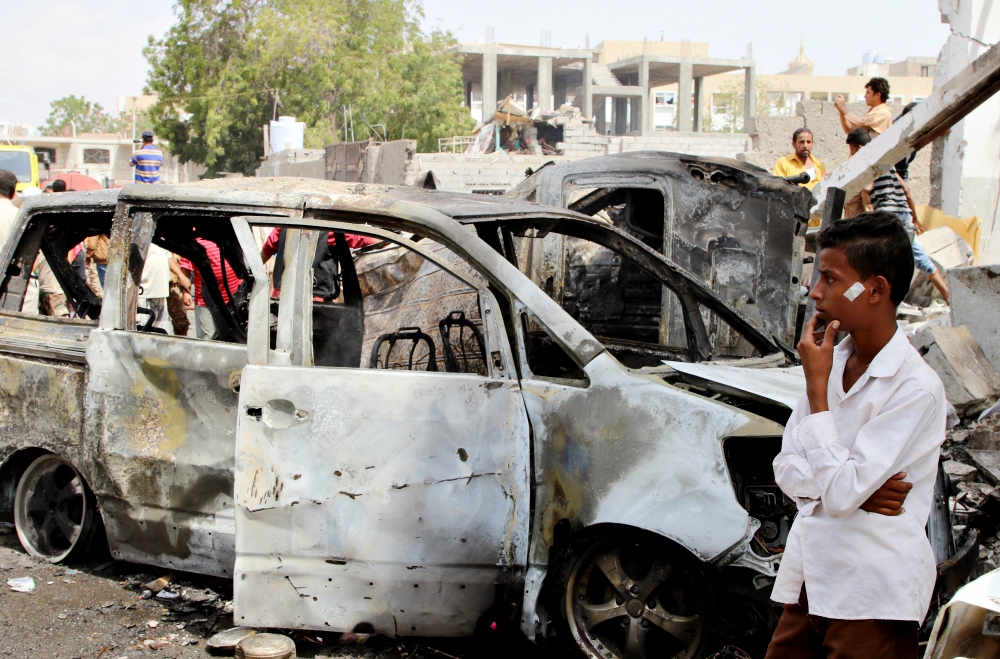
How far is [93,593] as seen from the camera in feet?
12.5

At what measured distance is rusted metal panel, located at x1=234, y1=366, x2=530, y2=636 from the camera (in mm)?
2996

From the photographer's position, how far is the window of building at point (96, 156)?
194ft

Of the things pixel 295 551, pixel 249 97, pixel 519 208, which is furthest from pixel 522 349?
pixel 249 97

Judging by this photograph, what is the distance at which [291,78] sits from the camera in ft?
108

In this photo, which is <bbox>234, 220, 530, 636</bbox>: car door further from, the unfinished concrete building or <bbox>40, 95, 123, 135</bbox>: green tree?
<bbox>40, 95, 123, 135</bbox>: green tree

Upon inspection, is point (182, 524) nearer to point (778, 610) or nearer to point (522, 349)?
point (522, 349)

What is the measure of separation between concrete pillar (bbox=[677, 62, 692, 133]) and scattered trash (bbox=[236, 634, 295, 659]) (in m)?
54.2

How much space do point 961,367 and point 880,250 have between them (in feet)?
16.0

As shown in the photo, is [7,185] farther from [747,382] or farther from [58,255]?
[747,382]

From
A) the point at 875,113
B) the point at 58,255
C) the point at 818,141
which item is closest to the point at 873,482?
the point at 58,255

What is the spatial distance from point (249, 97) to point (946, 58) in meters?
26.9

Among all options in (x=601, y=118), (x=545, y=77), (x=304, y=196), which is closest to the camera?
(x=304, y=196)

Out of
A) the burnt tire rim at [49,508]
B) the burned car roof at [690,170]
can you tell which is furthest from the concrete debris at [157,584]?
the burned car roof at [690,170]

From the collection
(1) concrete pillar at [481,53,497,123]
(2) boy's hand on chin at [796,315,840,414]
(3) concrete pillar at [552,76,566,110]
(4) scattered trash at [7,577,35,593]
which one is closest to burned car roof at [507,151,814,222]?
(4) scattered trash at [7,577,35,593]
